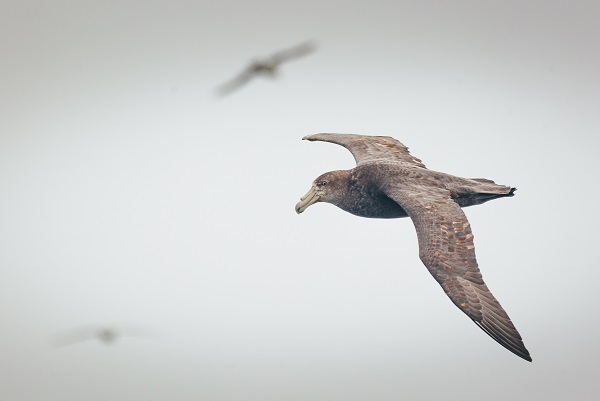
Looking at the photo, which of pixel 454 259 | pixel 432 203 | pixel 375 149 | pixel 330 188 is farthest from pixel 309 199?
pixel 454 259

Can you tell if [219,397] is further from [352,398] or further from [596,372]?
[596,372]

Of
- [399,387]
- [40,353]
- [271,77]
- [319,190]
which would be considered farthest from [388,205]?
[40,353]

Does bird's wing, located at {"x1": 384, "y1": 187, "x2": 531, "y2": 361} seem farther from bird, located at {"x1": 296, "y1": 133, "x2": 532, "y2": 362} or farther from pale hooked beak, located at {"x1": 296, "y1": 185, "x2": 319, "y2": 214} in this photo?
pale hooked beak, located at {"x1": 296, "y1": 185, "x2": 319, "y2": 214}

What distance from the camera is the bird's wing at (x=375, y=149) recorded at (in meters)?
17.4

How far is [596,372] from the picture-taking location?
27.1 metres

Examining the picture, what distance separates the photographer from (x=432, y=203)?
1445 cm

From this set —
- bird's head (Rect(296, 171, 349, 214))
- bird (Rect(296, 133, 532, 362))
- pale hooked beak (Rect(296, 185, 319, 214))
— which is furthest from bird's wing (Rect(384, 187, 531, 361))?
pale hooked beak (Rect(296, 185, 319, 214))

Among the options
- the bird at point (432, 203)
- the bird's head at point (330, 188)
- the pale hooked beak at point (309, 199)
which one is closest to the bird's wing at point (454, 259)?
the bird at point (432, 203)

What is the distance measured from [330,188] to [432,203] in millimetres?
2469

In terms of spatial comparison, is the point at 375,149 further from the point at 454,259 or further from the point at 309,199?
the point at 454,259

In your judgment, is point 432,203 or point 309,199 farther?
point 309,199

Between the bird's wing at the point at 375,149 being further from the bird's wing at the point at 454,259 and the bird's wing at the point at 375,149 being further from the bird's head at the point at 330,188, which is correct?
the bird's wing at the point at 454,259

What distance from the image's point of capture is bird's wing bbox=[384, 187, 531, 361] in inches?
509

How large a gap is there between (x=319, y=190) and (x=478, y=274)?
12.8 feet
